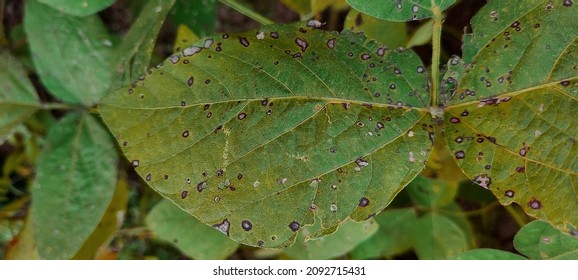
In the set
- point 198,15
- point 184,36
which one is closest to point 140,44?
point 184,36

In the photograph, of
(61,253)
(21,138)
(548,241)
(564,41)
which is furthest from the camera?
(21,138)

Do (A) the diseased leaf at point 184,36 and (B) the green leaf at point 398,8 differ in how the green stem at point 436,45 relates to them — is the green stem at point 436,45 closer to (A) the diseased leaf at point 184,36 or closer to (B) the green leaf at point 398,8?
(B) the green leaf at point 398,8

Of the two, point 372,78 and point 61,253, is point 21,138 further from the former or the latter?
point 372,78

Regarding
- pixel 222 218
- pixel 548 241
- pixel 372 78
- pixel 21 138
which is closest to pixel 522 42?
pixel 372 78

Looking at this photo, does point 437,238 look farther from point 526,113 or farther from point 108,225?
point 108,225

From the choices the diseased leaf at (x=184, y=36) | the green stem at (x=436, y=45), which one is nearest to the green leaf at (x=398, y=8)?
the green stem at (x=436, y=45)

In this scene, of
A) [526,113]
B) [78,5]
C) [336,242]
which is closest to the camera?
[526,113]
